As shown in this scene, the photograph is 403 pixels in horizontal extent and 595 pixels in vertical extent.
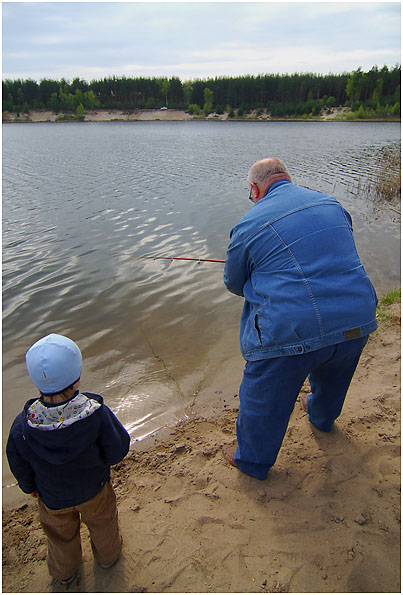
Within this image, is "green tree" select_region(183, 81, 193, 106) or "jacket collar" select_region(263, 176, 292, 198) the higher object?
"green tree" select_region(183, 81, 193, 106)

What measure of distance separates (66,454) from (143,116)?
94110 mm

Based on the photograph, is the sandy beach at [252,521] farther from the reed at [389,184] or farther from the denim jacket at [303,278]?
the reed at [389,184]

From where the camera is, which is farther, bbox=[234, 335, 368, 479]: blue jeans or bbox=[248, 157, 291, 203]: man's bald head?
bbox=[248, 157, 291, 203]: man's bald head

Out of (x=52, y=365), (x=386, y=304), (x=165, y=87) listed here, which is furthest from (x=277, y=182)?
(x=165, y=87)

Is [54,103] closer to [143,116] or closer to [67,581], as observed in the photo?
[143,116]

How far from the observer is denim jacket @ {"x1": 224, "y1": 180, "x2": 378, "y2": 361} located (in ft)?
7.66

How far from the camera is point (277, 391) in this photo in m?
2.54

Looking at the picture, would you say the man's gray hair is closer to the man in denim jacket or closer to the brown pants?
the man in denim jacket

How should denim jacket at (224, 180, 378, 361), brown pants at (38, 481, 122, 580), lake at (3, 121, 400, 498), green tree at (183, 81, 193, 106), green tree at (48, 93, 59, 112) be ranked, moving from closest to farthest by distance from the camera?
brown pants at (38, 481, 122, 580)
denim jacket at (224, 180, 378, 361)
lake at (3, 121, 400, 498)
green tree at (48, 93, 59, 112)
green tree at (183, 81, 193, 106)

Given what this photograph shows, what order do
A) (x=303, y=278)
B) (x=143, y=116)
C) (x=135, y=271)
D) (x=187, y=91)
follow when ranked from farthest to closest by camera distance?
1. (x=187, y=91)
2. (x=143, y=116)
3. (x=135, y=271)
4. (x=303, y=278)

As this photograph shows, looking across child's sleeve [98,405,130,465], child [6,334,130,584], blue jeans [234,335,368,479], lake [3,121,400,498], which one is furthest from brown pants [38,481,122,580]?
lake [3,121,400,498]

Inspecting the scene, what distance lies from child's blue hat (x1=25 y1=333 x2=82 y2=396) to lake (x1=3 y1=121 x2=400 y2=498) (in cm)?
215

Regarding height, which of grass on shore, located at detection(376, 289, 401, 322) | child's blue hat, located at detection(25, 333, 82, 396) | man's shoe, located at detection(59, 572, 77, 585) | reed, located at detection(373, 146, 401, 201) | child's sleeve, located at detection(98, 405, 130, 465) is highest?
reed, located at detection(373, 146, 401, 201)

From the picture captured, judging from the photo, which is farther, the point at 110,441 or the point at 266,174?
the point at 266,174
